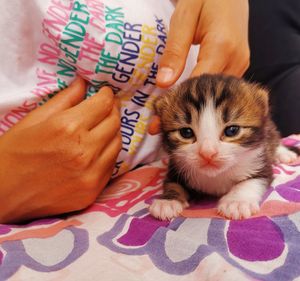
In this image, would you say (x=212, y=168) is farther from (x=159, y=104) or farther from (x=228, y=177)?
(x=159, y=104)

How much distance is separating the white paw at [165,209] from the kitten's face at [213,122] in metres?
0.11

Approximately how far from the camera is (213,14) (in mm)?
1161

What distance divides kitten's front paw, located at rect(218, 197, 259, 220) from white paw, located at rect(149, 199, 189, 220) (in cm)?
11

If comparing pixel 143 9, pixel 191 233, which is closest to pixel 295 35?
pixel 143 9

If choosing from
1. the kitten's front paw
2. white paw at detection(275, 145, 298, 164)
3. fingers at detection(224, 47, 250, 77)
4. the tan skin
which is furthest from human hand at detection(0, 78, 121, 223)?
white paw at detection(275, 145, 298, 164)

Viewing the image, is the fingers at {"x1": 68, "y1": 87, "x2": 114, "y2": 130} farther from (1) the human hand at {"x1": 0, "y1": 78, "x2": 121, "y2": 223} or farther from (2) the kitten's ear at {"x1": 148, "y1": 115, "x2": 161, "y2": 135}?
(2) the kitten's ear at {"x1": 148, "y1": 115, "x2": 161, "y2": 135}

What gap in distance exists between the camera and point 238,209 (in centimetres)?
87

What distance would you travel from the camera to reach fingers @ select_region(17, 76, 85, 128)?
106 cm

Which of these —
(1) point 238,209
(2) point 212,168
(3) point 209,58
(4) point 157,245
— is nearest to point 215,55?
(3) point 209,58

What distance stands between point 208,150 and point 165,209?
182 millimetres

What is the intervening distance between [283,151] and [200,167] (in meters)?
0.50

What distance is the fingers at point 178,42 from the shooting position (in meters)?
1.03

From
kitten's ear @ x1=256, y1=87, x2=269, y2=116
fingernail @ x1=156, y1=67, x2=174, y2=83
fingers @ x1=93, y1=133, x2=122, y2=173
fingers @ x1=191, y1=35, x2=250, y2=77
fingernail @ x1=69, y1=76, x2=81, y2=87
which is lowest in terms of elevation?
fingers @ x1=93, y1=133, x2=122, y2=173

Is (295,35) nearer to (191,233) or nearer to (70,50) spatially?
(70,50)
